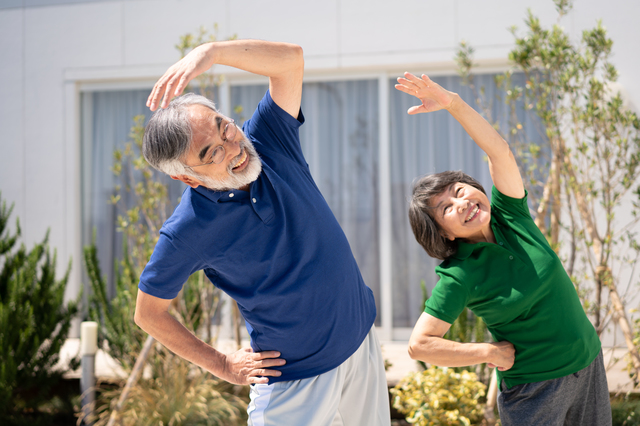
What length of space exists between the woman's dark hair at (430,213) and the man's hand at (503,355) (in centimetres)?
34

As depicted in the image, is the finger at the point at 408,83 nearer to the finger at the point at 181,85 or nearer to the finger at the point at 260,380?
the finger at the point at 181,85

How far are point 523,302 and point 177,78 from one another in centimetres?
123

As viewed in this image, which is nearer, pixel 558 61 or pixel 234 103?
pixel 558 61

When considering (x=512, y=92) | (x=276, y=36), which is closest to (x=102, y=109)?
(x=276, y=36)

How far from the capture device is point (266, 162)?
1.77 meters

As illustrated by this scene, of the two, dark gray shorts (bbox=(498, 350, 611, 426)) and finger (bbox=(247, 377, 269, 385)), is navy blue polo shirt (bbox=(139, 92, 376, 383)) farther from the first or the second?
dark gray shorts (bbox=(498, 350, 611, 426))

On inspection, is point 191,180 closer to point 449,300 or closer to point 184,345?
point 184,345

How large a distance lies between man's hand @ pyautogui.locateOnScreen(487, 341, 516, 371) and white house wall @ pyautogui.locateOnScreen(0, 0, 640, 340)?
3.75 m

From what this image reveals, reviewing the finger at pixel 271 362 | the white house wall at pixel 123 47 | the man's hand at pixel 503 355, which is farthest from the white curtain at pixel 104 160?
the man's hand at pixel 503 355

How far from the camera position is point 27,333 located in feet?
12.7

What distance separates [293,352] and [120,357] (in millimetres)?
3025

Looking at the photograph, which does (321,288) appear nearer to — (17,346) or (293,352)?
(293,352)

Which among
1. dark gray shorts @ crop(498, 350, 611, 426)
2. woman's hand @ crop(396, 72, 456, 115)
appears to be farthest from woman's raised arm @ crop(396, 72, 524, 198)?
dark gray shorts @ crop(498, 350, 611, 426)

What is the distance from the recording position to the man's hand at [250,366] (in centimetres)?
173
